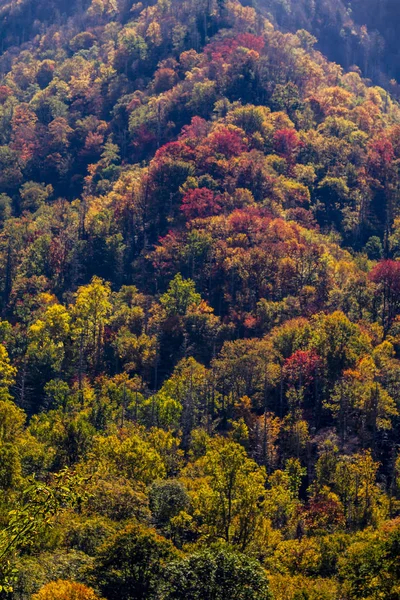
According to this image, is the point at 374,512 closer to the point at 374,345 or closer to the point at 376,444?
the point at 376,444

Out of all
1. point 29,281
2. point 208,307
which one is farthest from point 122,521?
point 29,281

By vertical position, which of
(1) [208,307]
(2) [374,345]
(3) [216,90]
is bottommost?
(1) [208,307]

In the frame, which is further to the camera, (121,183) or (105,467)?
(121,183)

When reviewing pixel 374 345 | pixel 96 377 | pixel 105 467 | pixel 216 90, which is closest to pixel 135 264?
pixel 96 377

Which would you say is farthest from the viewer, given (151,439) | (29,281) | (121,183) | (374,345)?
(121,183)

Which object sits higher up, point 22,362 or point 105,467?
point 105,467

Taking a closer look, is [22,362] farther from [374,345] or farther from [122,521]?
[122,521]

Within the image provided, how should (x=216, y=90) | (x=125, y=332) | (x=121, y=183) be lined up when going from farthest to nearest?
(x=216, y=90), (x=121, y=183), (x=125, y=332)
